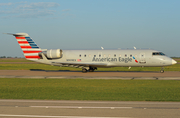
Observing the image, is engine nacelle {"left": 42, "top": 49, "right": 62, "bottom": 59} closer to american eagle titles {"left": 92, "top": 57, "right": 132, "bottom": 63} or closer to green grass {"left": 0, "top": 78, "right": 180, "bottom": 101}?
american eagle titles {"left": 92, "top": 57, "right": 132, "bottom": 63}

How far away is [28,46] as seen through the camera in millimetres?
37188

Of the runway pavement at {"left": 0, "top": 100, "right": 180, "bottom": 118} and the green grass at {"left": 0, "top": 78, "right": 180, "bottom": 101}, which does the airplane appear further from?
the runway pavement at {"left": 0, "top": 100, "right": 180, "bottom": 118}

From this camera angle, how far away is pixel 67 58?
37469 millimetres

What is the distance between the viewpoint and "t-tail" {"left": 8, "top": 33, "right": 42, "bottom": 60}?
122 ft

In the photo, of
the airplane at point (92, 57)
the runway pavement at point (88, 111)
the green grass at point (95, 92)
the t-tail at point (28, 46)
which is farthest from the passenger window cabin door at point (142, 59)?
the runway pavement at point (88, 111)

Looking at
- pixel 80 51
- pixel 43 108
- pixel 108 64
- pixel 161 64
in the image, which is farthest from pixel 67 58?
pixel 43 108

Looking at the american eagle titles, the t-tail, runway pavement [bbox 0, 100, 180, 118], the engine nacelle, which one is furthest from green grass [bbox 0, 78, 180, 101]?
the t-tail

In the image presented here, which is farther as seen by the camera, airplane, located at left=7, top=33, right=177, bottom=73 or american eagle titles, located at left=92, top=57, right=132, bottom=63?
american eagle titles, located at left=92, top=57, right=132, bottom=63

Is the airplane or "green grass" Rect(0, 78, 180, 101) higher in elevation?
the airplane

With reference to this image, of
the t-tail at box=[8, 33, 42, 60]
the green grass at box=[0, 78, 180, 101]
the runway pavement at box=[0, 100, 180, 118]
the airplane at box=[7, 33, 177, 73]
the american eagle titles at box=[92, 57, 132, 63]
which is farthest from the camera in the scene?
the t-tail at box=[8, 33, 42, 60]

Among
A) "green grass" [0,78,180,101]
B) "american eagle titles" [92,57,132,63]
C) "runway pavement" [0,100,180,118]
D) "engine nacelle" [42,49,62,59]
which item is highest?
"engine nacelle" [42,49,62,59]

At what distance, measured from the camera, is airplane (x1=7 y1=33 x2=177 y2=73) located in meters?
34.2

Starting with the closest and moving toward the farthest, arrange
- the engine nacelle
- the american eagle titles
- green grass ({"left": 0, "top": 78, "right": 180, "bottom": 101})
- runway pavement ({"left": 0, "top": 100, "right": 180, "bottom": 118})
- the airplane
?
runway pavement ({"left": 0, "top": 100, "right": 180, "bottom": 118}) → green grass ({"left": 0, "top": 78, "right": 180, "bottom": 101}) → the airplane → the american eagle titles → the engine nacelle

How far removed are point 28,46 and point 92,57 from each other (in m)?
10.9
